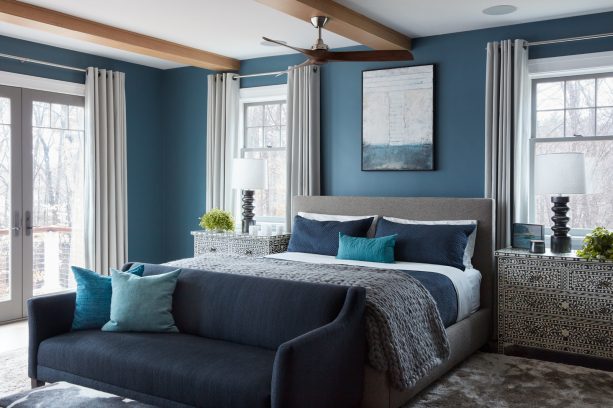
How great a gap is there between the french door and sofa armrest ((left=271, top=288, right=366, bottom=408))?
3945mm

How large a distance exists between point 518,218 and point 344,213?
5.08ft

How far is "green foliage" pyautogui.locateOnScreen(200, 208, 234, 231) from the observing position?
611 cm

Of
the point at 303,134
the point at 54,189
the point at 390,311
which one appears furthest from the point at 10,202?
the point at 390,311

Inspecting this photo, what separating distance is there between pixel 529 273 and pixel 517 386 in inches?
38.7

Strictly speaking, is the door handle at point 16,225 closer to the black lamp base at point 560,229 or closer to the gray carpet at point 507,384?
the gray carpet at point 507,384

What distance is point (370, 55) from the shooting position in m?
4.33

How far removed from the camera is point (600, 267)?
4.27m

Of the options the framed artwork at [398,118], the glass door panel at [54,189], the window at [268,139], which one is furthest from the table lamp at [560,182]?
the glass door panel at [54,189]

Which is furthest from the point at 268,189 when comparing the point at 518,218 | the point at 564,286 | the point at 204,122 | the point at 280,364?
the point at 280,364

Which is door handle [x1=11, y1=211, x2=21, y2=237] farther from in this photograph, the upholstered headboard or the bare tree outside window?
the upholstered headboard

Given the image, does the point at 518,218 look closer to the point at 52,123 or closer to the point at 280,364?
the point at 280,364

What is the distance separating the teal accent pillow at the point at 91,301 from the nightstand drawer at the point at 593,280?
3194 millimetres

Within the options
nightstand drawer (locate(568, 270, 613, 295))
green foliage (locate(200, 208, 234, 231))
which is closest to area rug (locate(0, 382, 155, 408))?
nightstand drawer (locate(568, 270, 613, 295))

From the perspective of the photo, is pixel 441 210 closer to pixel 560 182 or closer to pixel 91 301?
pixel 560 182
